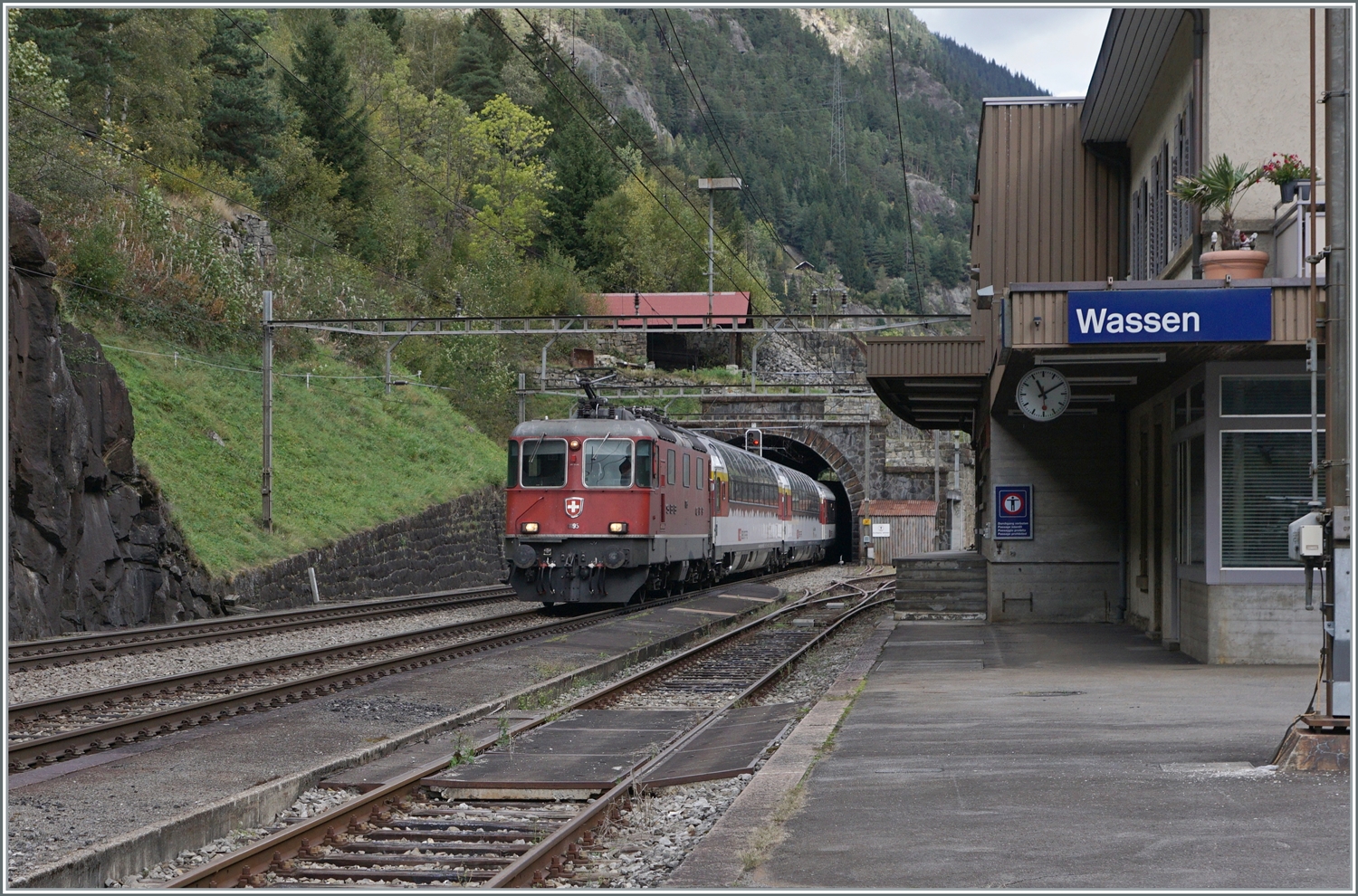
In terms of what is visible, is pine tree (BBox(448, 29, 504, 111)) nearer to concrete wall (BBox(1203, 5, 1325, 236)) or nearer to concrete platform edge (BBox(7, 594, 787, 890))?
concrete wall (BBox(1203, 5, 1325, 236))

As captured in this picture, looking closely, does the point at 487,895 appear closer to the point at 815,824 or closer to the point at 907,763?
the point at 815,824

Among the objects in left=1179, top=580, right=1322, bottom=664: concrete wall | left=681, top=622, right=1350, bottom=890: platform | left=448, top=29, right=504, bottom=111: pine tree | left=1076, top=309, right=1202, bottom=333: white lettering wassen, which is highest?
left=448, top=29, right=504, bottom=111: pine tree

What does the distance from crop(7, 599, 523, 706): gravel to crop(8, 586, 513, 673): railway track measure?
5.8 inches

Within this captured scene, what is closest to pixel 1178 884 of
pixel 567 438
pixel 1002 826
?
pixel 1002 826

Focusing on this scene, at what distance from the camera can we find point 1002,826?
20.5 feet

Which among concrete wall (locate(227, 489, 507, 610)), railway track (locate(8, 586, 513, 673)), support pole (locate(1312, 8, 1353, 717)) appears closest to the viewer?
support pole (locate(1312, 8, 1353, 717))

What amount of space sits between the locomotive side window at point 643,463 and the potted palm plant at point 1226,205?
38.1 ft

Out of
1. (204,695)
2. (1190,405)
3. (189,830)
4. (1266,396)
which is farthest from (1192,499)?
(189,830)

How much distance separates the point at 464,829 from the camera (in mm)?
7613

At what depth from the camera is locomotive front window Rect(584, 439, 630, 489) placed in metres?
23.1

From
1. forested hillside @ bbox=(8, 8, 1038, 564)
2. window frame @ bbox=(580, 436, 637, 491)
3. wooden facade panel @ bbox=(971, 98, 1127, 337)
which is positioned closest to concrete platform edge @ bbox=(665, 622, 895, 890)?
forested hillside @ bbox=(8, 8, 1038, 564)

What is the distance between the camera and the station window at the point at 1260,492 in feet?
43.3

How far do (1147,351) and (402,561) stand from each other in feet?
68.6

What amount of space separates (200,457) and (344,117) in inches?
1352
